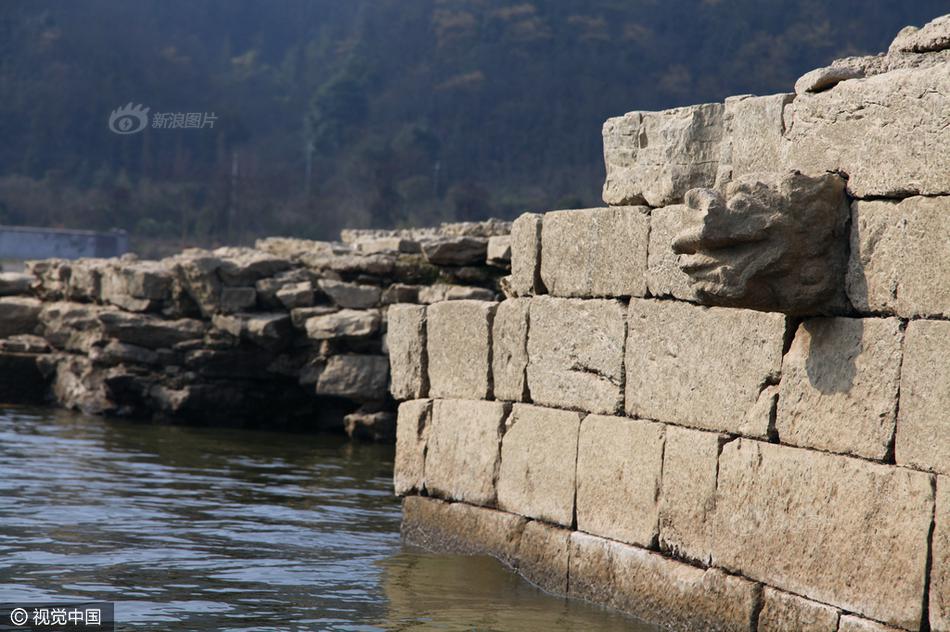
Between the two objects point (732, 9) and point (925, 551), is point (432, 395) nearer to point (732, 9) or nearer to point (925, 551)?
point (925, 551)

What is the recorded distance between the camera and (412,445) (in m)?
9.27

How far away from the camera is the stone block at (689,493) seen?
640 centimetres

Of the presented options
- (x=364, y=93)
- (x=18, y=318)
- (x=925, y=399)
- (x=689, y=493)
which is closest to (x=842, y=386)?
(x=925, y=399)

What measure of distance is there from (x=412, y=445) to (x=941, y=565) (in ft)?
15.9

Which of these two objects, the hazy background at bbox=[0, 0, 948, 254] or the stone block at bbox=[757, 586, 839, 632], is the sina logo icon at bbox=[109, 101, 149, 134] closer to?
the hazy background at bbox=[0, 0, 948, 254]

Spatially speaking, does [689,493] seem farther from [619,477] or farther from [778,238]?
[778,238]

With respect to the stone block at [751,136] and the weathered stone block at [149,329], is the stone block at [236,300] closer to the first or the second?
the weathered stone block at [149,329]

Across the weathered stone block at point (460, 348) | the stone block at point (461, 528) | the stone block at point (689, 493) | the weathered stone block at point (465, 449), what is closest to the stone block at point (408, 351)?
the weathered stone block at point (460, 348)

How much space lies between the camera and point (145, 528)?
9.52 meters

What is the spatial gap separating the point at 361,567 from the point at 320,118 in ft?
156

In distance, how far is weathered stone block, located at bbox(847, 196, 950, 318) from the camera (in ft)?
16.8

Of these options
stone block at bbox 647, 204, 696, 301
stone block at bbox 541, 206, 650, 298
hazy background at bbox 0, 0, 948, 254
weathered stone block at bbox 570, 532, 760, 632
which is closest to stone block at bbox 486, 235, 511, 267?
stone block at bbox 541, 206, 650, 298

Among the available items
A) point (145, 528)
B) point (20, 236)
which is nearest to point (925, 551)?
point (145, 528)

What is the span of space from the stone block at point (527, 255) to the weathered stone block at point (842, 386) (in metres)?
2.41
